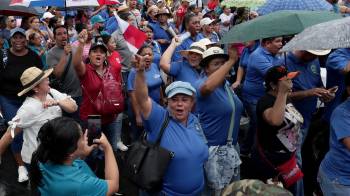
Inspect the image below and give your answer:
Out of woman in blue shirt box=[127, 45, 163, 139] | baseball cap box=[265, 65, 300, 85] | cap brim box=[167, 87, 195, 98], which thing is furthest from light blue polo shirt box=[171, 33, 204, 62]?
cap brim box=[167, 87, 195, 98]

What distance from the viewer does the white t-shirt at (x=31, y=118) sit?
13.5 ft

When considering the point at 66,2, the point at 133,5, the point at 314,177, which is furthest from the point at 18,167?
the point at 133,5

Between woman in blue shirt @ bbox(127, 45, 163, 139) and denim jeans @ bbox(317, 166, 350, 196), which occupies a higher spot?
woman in blue shirt @ bbox(127, 45, 163, 139)

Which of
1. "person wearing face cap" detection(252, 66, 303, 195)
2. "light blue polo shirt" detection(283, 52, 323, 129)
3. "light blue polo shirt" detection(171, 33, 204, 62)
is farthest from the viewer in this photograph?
"light blue polo shirt" detection(171, 33, 204, 62)

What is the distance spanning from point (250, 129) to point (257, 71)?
0.97 m

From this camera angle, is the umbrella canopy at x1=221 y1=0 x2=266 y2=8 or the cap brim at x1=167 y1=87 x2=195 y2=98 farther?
the umbrella canopy at x1=221 y1=0 x2=266 y2=8

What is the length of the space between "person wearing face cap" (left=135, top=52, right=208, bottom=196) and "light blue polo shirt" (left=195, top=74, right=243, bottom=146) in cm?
44

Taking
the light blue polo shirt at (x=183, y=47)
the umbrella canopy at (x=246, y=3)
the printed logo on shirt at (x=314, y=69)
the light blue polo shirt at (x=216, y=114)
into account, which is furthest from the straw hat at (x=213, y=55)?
the umbrella canopy at (x=246, y=3)

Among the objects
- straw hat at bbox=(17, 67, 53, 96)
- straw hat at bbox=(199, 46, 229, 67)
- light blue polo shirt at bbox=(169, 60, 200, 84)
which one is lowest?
light blue polo shirt at bbox=(169, 60, 200, 84)

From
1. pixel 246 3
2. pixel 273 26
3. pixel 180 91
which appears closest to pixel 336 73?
pixel 273 26

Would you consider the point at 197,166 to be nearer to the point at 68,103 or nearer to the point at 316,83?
the point at 68,103

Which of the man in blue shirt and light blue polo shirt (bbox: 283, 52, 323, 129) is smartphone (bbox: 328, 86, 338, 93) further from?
the man in blue shirt

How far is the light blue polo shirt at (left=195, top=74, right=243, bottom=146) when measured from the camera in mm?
3918

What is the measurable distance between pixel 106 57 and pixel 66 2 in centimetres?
84
